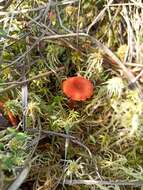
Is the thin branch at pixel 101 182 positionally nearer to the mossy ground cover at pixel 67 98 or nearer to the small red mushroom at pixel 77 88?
the mossy ground cover at pixel 67 98

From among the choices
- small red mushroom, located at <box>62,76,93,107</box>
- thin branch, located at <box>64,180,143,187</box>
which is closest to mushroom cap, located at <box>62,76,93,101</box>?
small red mushroom, located at <box>62,76,93,107</box>

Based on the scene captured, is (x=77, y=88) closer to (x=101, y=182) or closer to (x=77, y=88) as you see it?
(x=77, y=88)

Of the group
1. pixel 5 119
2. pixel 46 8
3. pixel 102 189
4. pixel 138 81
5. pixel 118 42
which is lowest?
pixel 102 189

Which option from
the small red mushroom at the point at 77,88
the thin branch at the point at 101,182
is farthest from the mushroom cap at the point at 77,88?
the thin branch at the point at 101,182

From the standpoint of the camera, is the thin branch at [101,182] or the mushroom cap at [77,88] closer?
the thin branch at [101,182]

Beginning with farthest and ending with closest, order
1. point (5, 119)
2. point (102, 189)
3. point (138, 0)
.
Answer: point (138, 0), point (5, 119), point (102, 189)

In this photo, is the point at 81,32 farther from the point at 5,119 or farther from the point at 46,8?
the point at 5,119

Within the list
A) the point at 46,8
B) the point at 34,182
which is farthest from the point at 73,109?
the point at 46,8

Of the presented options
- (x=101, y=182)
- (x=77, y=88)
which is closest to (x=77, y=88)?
(x=77, y=88)
